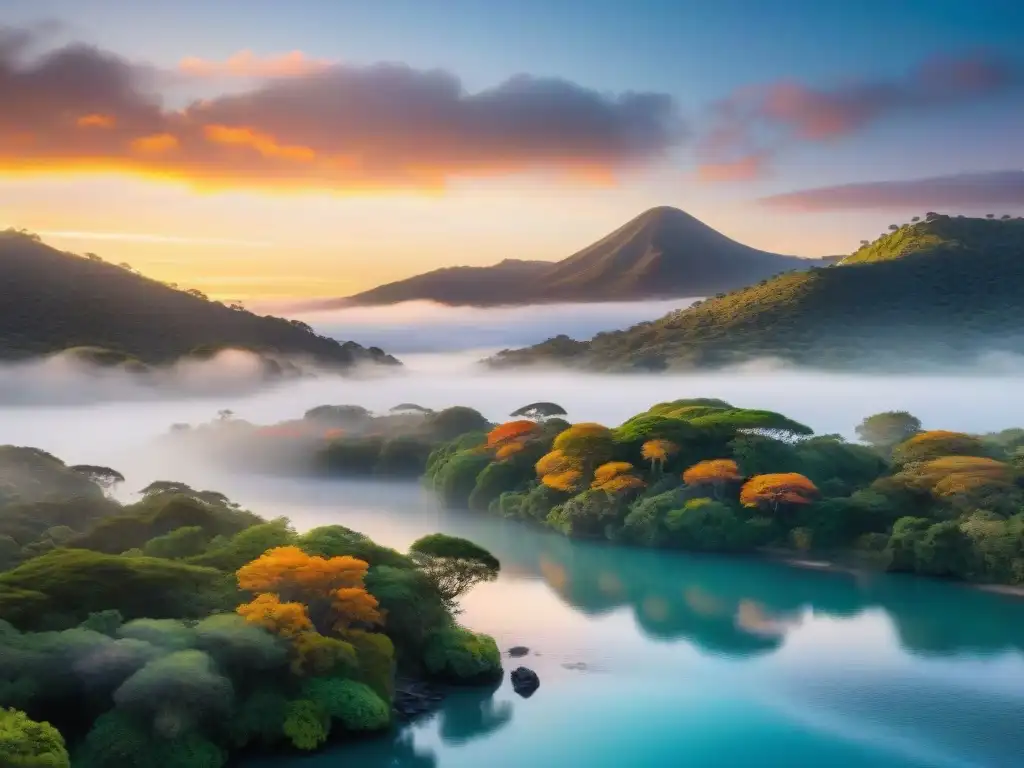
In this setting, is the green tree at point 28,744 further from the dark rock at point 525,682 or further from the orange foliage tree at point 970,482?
the orange foliage tree at point 970,482

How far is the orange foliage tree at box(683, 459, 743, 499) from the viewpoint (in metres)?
41.0

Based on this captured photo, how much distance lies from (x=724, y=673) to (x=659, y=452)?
742 inches

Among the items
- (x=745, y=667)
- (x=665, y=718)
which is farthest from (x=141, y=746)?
(x=745, y=667)

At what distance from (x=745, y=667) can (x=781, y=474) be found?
1561 cm

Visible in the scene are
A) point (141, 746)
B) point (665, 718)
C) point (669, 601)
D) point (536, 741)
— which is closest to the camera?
point (141, 746)

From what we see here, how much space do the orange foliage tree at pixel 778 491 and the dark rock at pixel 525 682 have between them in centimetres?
1827

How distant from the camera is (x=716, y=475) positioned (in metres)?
41.0

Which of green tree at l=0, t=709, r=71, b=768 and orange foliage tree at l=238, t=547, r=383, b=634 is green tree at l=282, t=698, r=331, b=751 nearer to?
orange foliage tree at l=238, t=547, r=383, b=634

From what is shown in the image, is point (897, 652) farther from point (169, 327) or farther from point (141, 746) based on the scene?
point (169, 327)

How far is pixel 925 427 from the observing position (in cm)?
5497

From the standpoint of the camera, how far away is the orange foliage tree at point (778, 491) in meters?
39.0

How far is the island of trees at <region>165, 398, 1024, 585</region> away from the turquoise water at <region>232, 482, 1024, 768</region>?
148 centimetres

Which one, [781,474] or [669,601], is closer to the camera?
[669,601]

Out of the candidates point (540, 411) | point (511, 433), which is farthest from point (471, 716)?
point (540, 411)
